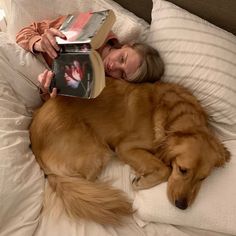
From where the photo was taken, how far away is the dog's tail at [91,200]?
1.52 m

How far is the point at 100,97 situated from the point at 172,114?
1.15ft

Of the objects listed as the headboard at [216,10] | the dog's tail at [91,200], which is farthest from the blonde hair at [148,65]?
the dog's tail at [91,200]

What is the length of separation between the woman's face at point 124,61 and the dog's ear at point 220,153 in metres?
0.51

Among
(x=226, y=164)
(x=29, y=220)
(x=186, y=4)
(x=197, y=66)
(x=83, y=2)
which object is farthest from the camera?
(x=83, y=2)

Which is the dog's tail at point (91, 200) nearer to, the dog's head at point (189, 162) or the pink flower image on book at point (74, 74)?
the dog's head at point (189, 162)

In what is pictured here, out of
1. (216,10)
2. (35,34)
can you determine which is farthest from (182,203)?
(35,34)

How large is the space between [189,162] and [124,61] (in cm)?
59

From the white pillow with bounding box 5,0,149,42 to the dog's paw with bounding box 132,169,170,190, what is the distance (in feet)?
2.52

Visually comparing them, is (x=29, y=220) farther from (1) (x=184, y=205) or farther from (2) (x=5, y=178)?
(1) (x=184, y=205)

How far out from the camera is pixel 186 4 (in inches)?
76.7

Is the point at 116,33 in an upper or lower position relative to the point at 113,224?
upper

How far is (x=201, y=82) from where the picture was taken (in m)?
1.82

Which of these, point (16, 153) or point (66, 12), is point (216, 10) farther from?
point (16, 153)

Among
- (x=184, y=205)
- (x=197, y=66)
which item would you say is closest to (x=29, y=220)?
(x=184, y=205)
